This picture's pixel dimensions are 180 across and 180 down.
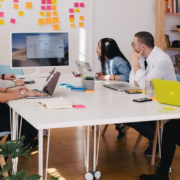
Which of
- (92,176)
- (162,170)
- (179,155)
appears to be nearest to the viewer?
(162,170)

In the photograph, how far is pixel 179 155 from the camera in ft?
10.8

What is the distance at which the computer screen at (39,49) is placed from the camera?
3.98 metres

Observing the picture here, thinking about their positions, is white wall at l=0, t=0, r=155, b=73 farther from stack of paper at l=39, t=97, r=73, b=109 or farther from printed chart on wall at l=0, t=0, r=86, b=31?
stack of paper at l=39, t=97, r=73, b=109

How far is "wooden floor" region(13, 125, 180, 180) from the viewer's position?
9.24 feet

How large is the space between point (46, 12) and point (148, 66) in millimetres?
2572

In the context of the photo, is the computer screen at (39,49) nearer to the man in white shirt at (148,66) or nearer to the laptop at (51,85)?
the man in white shirt at (148,66)

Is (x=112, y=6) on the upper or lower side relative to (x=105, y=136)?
upper

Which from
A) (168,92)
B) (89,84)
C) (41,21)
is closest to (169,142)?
(168,92)

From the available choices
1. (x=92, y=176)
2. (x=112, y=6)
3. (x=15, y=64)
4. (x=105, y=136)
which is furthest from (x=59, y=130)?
(x=112, y=6)

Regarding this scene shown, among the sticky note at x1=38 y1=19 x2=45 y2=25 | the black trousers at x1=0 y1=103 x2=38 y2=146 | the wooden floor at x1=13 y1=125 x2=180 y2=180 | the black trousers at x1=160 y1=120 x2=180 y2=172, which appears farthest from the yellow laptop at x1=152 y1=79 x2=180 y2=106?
the sticky note at x1=38 y1=19 x2=45 y2=25

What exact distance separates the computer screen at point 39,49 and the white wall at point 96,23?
1333 millimetres

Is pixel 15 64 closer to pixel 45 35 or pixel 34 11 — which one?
pixel 45 35

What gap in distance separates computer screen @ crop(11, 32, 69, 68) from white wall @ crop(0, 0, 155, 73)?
1333mm

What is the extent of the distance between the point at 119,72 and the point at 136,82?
0.74 metres
